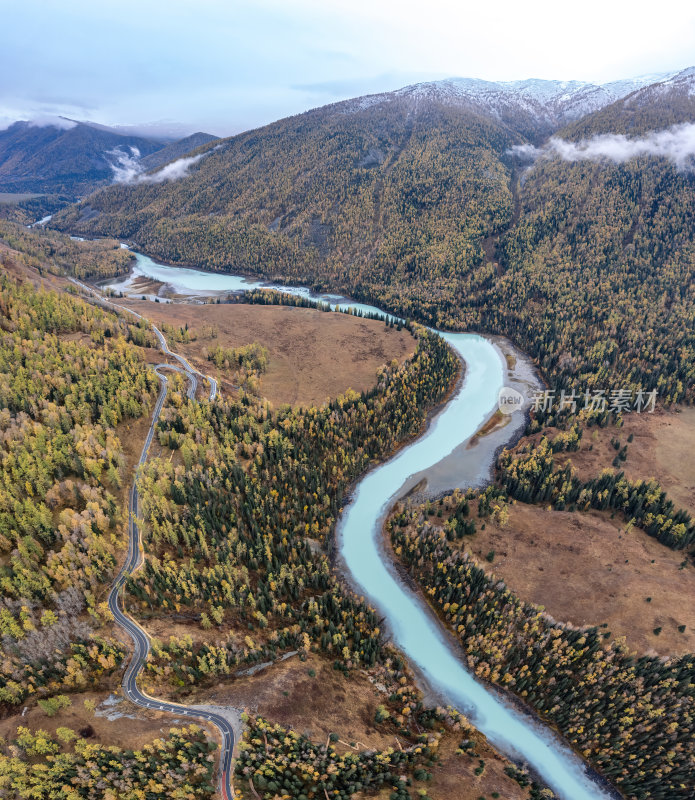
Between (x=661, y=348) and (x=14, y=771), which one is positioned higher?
(x=661, y=348)

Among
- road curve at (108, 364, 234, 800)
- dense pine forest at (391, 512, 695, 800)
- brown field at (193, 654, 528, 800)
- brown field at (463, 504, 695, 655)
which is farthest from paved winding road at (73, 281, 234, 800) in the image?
brown field at (463, 504, 695, 655)

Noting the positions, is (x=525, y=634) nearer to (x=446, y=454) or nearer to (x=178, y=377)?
(x=446, y=454)

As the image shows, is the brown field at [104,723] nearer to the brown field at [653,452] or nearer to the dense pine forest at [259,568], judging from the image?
the dense pine forest at [259,568]

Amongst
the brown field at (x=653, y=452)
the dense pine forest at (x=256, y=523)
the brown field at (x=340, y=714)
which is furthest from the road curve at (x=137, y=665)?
the brown field at (x=653, y=452)

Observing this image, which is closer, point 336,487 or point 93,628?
point 93,628

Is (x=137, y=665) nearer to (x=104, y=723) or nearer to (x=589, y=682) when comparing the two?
A: (x=104, y=723)

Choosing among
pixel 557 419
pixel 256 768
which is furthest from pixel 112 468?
pixel 557 419
